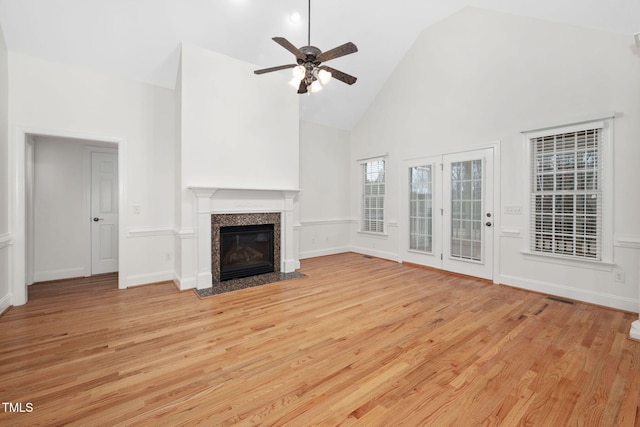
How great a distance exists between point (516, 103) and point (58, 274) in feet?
24.7

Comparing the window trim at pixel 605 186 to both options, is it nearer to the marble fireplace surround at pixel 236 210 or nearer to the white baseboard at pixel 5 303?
the marble fireplace surround at pixel 236 210

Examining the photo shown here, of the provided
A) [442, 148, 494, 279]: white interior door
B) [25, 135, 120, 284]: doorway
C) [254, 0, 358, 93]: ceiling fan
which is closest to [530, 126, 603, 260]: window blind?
[442, 148, 494, 279]: white interior door

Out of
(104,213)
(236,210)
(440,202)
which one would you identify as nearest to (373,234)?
(440,202)

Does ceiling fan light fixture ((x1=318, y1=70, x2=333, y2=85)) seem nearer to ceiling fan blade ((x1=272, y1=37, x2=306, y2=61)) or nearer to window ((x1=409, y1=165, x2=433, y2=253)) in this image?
ceiling fan blade ((x1=272, y1=37, x2=306, y2=61))

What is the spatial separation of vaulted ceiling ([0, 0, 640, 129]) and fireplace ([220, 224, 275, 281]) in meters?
2.52

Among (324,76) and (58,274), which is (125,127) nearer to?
(58,274)

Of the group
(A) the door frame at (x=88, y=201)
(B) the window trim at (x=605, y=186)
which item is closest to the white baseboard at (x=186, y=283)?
(A) the door frame at (x=88, y=201)

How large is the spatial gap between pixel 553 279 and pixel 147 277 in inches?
229

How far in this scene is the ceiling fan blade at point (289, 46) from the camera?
8.42 feet

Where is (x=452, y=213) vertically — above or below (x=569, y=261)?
above

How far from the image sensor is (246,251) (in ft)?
15.4

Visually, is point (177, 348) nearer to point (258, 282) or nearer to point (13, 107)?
point (258, 282)

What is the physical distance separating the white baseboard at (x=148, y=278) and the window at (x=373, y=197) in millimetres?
4221

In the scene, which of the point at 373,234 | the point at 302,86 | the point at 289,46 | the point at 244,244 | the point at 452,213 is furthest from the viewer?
the point at 373,234
